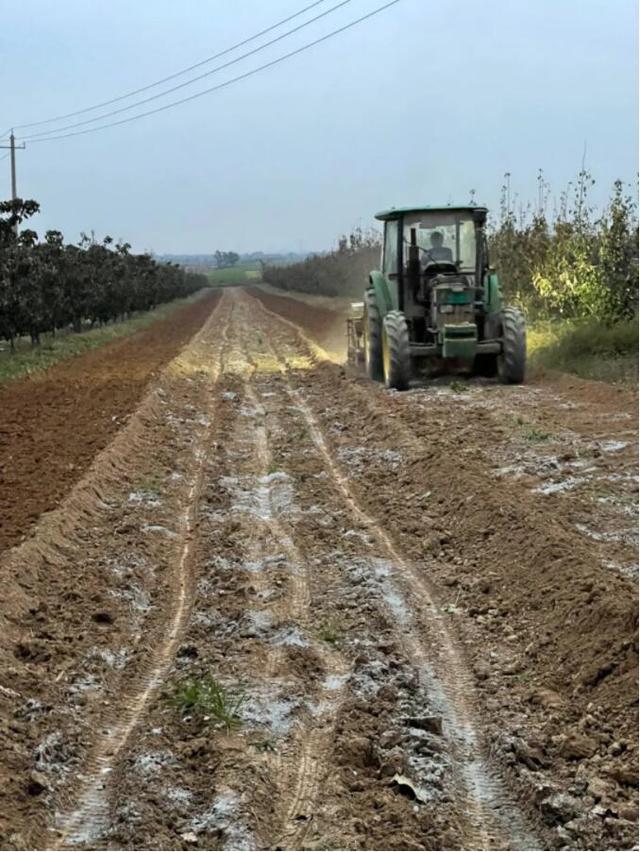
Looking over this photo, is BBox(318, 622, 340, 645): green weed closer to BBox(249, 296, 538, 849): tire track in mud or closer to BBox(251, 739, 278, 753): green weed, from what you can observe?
BBox(249, 296, 538, 849): tire track in mud

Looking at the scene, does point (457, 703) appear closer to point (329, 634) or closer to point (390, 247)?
point (329, 634)

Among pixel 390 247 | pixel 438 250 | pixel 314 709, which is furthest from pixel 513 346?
pixel 314 709

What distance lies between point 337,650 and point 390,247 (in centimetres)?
1005

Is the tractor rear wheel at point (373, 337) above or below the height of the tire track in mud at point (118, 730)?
above

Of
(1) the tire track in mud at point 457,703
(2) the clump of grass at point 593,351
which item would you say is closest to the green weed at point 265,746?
(1) the tire track in mud at point 457,703

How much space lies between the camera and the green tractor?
13.4 m

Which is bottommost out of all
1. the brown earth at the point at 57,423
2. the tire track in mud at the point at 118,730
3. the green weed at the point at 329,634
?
the tire track in mud at the point at 118,730

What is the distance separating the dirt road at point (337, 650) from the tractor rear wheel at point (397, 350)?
3539 millimetres

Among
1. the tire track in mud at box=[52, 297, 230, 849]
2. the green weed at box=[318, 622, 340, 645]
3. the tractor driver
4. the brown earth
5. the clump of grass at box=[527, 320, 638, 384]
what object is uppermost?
the tractor driver

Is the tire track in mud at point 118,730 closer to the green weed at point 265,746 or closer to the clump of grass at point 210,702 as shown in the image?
the clump of grass at point 210,702

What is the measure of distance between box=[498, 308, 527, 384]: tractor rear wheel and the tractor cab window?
72.3 inches

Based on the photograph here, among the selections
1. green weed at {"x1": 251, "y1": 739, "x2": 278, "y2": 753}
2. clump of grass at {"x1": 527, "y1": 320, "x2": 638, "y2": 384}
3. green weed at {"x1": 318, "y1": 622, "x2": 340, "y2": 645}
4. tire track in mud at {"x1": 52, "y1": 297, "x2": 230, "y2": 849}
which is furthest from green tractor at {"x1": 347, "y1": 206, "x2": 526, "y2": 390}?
green weed at {"x1": 251, "y1": 739, "x2": 278, "y2": 753}

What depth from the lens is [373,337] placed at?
48.2 ft

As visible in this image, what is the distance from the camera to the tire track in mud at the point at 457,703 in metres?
3.51
